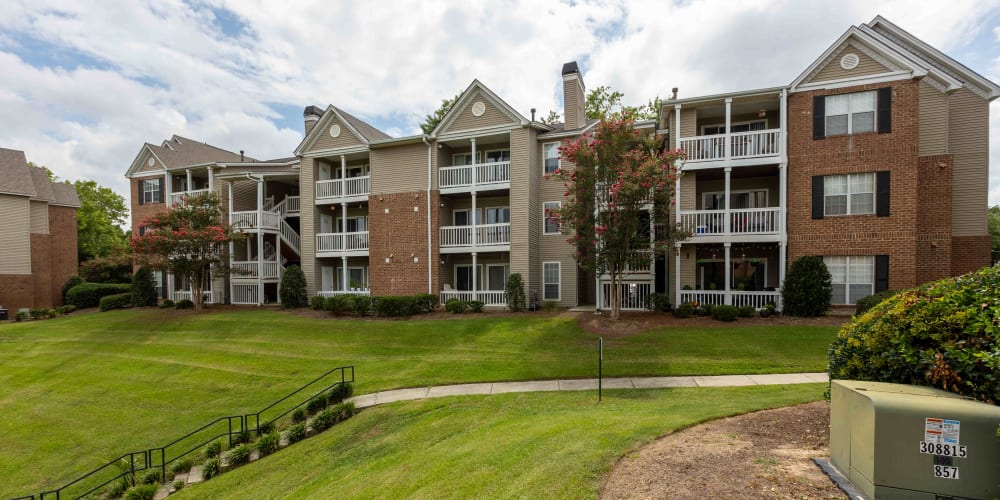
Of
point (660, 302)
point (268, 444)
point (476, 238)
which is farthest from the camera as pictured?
point (476, 238)

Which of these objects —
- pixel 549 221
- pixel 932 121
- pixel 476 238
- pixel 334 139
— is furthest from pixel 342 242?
pixel 932 121

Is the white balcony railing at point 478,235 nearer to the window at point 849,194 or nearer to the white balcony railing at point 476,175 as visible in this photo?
the white balcony railing at point 476,175

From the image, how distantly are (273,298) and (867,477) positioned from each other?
2789cm

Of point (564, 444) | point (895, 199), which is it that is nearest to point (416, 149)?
point (564, 444)

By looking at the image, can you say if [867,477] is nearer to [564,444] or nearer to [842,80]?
[564,444]

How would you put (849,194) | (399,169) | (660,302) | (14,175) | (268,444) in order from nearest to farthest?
(268,444) < (849,194) < (660,302) < (399,169) < (14,175)

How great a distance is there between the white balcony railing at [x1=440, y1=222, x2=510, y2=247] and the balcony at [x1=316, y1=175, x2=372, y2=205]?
5069 millimetres

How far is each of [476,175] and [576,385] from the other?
12.4 metres

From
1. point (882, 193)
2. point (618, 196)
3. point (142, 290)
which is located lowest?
point (142, 290)

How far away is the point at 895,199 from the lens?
15352mm

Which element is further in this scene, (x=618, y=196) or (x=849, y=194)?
(x=849, y=194)

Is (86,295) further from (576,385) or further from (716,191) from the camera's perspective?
(716,191)

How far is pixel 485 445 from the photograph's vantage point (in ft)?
22.4

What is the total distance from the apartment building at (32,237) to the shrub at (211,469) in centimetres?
3067
